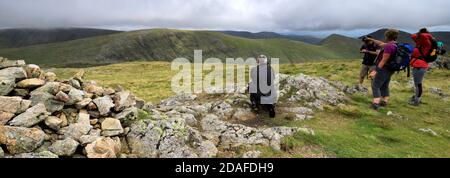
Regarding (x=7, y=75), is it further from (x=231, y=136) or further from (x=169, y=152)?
(x=231, y=136)

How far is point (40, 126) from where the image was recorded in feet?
39.5

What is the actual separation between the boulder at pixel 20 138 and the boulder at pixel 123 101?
363cm

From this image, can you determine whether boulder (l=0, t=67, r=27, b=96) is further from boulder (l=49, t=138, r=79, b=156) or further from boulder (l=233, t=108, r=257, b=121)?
boulder (l=233, t=108, r=257, b=121)

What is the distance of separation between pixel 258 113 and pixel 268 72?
2385mm

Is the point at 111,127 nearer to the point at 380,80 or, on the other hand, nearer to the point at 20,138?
the point at 20,138

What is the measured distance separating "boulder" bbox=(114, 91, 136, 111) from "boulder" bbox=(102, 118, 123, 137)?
4.03 ft

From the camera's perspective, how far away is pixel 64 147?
11164mm

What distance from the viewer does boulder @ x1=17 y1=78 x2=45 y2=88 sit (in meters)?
13.5

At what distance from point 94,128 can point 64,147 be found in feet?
5.97

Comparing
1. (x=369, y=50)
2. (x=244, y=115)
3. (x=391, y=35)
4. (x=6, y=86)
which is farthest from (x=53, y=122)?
(x=369, y=50)

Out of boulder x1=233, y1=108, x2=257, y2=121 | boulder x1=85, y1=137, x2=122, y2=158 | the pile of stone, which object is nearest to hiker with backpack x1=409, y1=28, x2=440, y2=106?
the pile of stone

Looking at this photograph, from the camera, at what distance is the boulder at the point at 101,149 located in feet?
36.7

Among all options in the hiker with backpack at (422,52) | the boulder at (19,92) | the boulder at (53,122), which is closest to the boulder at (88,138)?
the boulder at (53,122)
